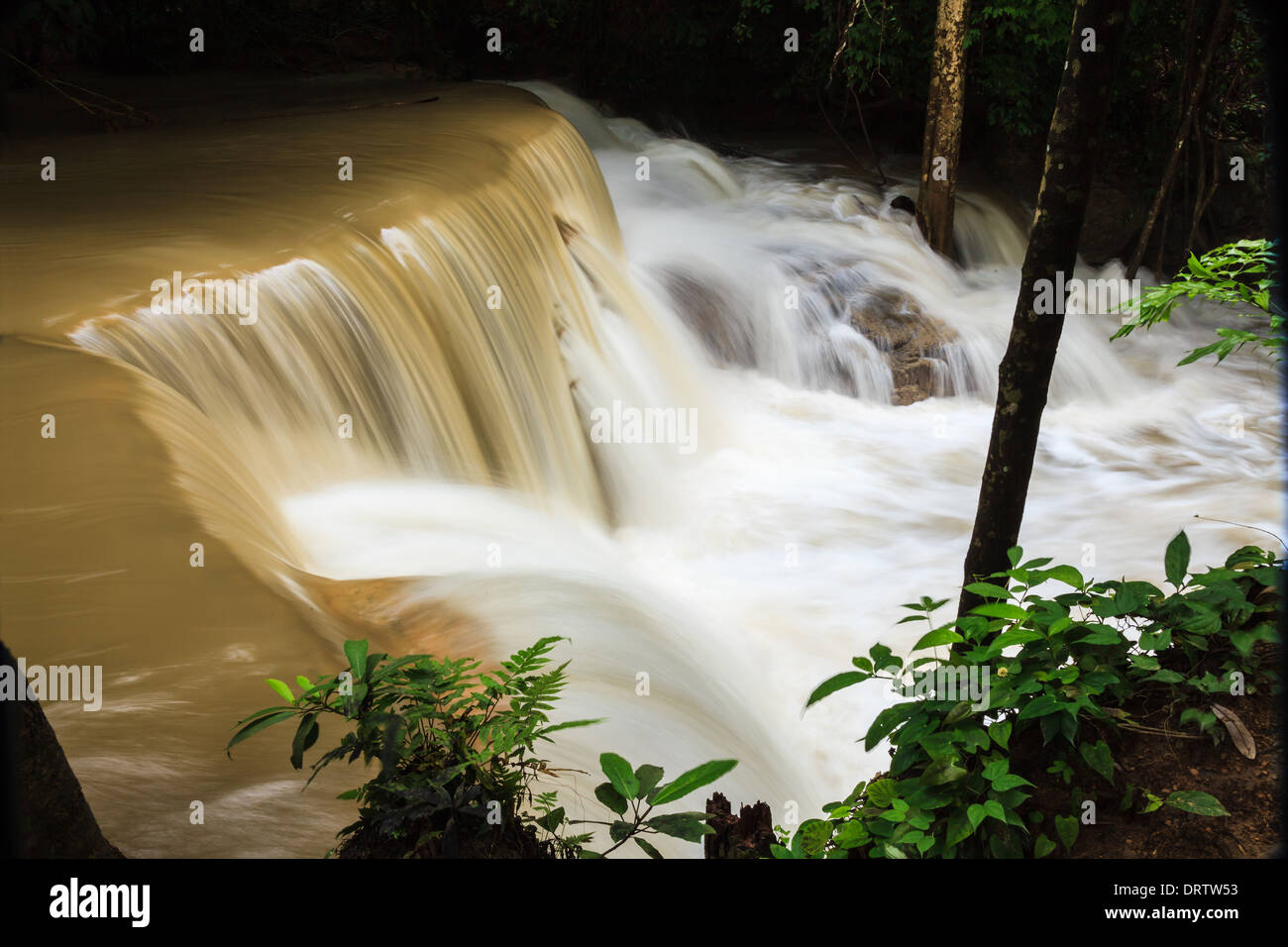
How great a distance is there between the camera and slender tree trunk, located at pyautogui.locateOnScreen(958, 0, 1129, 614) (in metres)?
2.63

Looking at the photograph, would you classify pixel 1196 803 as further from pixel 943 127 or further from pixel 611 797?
pixel 943 127

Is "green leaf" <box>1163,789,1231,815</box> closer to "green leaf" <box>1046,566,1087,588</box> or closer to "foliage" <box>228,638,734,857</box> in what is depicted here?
"green leaf" <box>1046,566,1087,588</box>

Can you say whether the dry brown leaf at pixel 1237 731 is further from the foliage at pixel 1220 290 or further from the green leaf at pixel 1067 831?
the foliage at pixel 1220 290

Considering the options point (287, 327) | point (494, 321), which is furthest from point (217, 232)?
point (494, 321)

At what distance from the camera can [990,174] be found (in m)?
A: 11.9

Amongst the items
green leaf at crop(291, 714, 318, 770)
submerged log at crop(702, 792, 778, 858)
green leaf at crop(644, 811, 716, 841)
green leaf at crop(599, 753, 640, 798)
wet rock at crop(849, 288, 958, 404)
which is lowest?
submerged log at crop(702, 792, 778, 858)

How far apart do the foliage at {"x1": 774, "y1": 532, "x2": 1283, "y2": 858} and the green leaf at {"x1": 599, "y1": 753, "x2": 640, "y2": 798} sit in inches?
19.4

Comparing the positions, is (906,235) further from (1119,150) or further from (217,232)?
(217,232)

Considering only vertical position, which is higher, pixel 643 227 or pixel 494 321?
pixel 643 227

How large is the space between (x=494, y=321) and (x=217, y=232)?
1484 mm

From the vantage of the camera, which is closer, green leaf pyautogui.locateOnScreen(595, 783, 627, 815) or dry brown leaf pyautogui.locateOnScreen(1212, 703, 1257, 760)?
green leaf pyautogui.locateOnScreen(595, 783, 627, 815)

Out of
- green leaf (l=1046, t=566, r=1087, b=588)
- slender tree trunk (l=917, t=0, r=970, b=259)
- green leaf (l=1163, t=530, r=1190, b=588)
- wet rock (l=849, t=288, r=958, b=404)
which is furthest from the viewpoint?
slender tree trunk (l=917, t=0, r=970, b=259)

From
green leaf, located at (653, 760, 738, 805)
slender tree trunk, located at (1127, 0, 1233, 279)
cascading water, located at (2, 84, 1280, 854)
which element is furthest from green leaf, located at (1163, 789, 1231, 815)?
slender tree trunk, located at (1127, 0, 1233, 279)

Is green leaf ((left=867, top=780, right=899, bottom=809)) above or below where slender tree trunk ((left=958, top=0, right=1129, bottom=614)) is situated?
below
